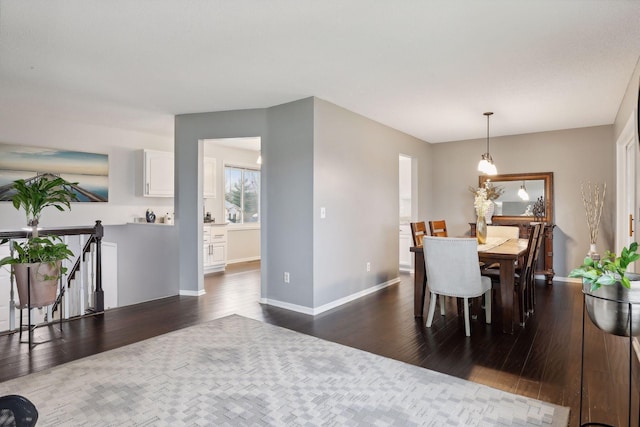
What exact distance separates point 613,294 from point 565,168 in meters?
4.87

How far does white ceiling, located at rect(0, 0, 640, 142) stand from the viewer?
230 cm

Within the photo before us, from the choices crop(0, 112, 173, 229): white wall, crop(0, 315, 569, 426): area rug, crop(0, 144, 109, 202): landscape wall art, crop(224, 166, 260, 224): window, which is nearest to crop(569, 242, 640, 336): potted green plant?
crop(0, 315, 569, 426): area rug

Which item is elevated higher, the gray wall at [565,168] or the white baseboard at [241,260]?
the gray wall at [565,168]

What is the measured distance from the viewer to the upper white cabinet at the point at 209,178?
267 inches

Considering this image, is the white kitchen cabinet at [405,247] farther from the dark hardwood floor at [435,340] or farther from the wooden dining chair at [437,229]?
the dark hardwood floor at [435,340]

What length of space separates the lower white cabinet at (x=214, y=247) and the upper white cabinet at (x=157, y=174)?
0.92 meters

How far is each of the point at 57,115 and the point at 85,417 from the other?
4395 mm

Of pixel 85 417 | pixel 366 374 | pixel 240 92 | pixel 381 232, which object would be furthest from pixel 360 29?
pixel 381 232

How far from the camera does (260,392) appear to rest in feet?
7.69

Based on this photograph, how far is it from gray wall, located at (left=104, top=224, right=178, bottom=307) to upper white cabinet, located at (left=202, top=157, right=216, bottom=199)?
1411 millimetres

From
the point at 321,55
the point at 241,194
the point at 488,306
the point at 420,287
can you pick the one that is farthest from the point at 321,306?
the point at 241,194

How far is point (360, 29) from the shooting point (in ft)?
8.30

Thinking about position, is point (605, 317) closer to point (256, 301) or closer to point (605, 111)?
point (256, 301)

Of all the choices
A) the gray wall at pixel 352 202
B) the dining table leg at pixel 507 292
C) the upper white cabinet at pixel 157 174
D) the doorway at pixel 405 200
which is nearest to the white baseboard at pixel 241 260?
the upper white cabinet at pixel 157 174
